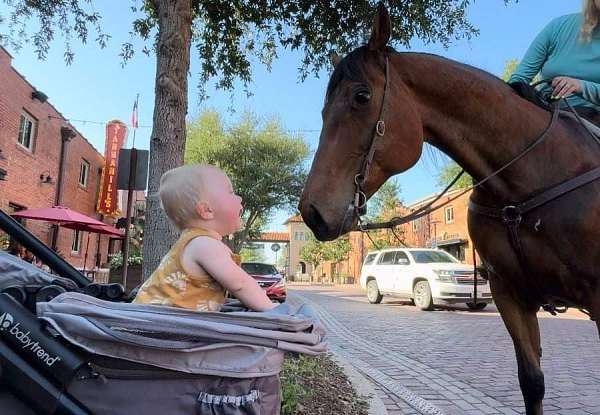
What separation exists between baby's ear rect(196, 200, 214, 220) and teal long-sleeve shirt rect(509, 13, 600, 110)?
2129 millimetres

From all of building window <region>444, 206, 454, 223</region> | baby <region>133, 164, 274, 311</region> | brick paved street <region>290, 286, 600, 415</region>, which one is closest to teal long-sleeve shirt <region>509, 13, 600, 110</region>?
baby <region>133, 164, 274, 311</region>

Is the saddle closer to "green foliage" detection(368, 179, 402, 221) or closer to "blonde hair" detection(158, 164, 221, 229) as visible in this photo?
"blonde hair" detection(158, 164, 221, 229)

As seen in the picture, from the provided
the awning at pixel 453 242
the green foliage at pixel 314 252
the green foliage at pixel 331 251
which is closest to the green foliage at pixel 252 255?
the green foliage at pixel 314 252

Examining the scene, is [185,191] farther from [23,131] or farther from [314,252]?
[314,252]

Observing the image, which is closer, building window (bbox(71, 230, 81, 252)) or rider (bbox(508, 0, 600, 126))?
rider (bbox(508, 0, 600, 126))

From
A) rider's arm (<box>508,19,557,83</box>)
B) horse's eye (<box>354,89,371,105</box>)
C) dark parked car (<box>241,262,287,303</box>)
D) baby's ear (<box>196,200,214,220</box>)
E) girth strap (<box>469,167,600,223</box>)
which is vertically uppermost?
rider's arm (<box>508,19,557,83</box>)

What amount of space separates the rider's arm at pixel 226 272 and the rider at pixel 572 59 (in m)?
2.00

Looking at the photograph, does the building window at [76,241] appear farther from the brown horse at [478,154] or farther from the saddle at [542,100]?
the saddle at [542,100]

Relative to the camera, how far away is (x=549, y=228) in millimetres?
2238

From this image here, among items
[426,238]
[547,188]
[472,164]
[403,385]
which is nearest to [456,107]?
[472,164]

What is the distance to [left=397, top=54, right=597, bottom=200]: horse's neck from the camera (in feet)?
7.86

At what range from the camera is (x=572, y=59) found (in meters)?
2.75

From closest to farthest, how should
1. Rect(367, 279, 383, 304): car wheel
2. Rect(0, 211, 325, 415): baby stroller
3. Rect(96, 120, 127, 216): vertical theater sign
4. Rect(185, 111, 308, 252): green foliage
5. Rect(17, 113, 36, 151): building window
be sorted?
Rect(0, 211, 325, 415): baby stroller
Rect(17, 113, 36, 151): building window
Rect(367, 279, 383, 304): car wheel
Rect(96, 120, 127, 216): vertical theater sign
Rect(185, 111, 308, 252): green foliage

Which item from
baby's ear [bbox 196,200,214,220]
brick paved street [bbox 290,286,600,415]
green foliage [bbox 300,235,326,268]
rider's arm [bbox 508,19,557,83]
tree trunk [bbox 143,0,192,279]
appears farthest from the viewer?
green foliage [bbox 300,235,326,268]
